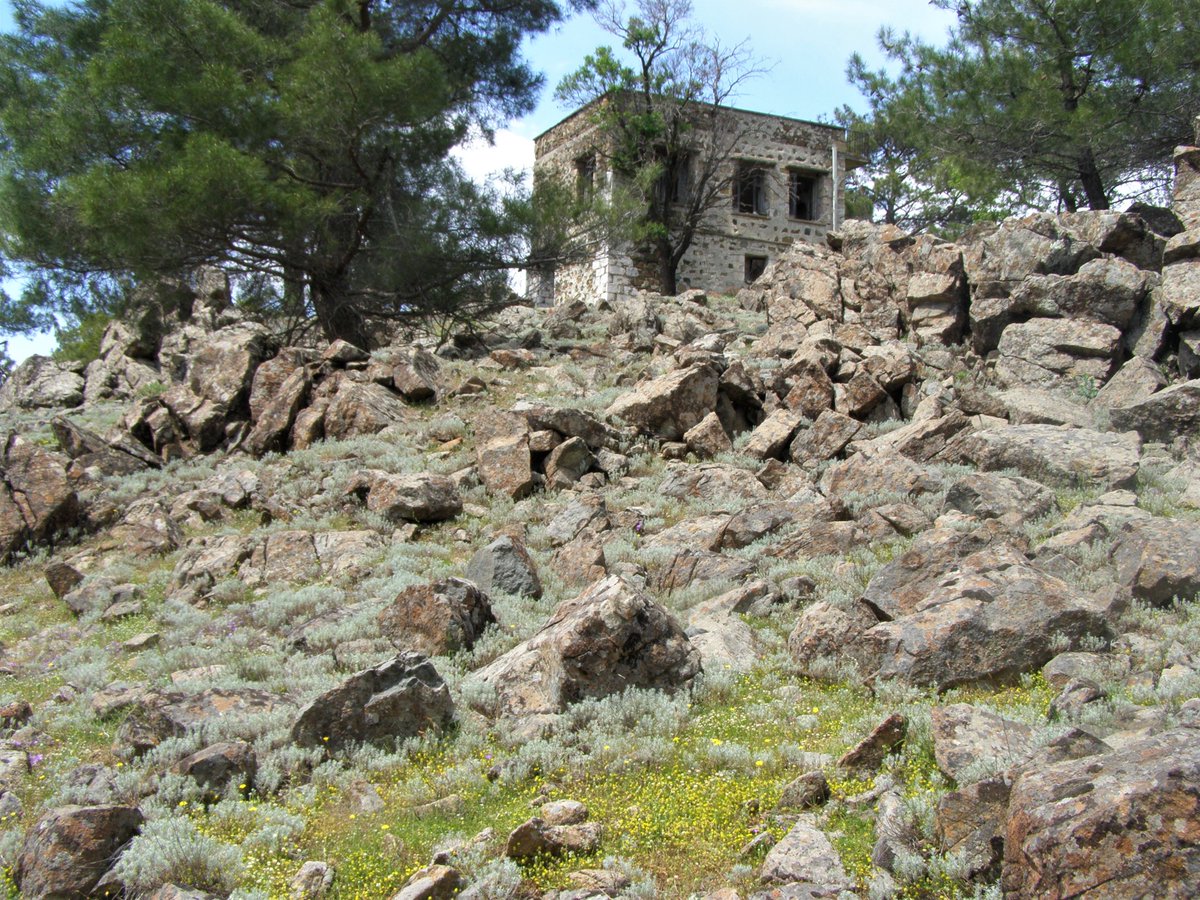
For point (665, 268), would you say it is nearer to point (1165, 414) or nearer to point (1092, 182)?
point (1092, 182)

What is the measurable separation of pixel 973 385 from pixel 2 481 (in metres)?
12.7

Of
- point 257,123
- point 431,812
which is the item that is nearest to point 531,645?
point 431,812

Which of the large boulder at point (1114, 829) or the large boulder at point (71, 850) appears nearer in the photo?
the large boulder at point (1114, 829)

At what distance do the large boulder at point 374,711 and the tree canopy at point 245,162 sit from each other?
395 inches

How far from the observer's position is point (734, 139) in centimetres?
2714

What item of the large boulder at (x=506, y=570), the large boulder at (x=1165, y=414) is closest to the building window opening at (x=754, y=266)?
the large boulder at (x=1165, y=414)

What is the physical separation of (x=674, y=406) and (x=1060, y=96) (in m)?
9.69

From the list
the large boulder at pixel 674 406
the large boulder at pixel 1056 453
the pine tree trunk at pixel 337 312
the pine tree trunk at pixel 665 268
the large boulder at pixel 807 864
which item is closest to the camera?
the large boulder at pixel 807 864

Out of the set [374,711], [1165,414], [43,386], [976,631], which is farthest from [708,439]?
[43,386]

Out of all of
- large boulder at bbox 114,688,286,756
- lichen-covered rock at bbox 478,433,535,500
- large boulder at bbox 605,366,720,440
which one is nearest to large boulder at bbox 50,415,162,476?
lichen-covered rock at bbox 478,433,535,500

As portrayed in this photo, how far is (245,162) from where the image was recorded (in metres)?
13.9

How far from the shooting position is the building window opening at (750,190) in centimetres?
2819

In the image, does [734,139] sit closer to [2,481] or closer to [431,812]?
[2,481]

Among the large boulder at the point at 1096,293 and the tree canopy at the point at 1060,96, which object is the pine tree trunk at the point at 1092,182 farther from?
the large boulder at the point at 1096,293
